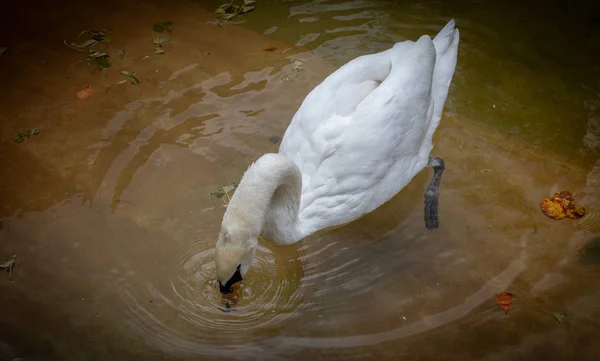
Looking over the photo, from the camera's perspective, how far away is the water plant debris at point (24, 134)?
493 centimetres

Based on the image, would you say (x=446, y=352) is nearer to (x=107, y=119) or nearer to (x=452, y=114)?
(x=452, y=114)

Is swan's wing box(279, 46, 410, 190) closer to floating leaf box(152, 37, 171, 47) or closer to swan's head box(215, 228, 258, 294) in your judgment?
swan's head box(215, 228, 258, 294)

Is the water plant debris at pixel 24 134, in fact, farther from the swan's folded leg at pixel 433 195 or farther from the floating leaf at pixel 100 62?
the swan's folded leg at pixel 433 195

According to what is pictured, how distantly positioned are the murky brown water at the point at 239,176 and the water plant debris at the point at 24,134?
0.05m

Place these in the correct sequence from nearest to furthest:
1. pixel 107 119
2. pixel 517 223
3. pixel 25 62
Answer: pixel 517 223
pixel 107 119
pixel 25 62

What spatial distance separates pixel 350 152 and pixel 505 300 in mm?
1364

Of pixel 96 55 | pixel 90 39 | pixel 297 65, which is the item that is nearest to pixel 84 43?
pixel 90 39

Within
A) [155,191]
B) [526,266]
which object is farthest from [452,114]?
[155,191]

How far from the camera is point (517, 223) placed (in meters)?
4.54

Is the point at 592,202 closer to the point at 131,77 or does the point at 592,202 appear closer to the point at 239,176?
the point at 239,176

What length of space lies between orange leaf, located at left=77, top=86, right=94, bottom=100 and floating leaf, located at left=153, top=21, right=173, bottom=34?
3.36 feet

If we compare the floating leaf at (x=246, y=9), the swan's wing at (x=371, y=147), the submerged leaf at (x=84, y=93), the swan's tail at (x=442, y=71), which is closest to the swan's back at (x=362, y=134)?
the swan's wing at (x=371, y=147)

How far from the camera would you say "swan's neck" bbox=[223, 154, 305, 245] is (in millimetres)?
3448

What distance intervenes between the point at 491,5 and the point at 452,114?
1.82 metres
